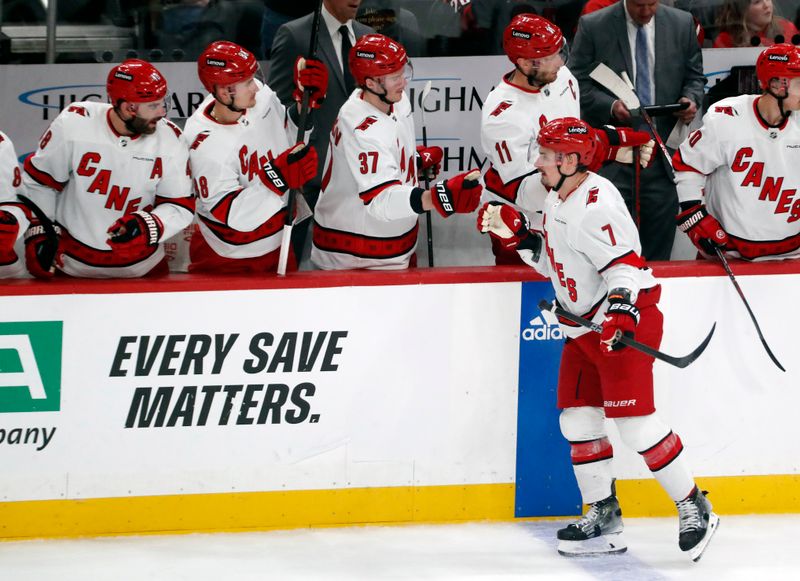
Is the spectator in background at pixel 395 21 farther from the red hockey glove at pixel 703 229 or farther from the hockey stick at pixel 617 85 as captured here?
the red hockey glove at pixel 703 229

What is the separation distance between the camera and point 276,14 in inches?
224

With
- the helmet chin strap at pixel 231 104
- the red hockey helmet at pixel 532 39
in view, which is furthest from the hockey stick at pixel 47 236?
the red hockey helmet at pixel 532 39

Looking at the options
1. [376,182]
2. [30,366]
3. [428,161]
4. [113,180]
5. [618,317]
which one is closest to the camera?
[618,317]

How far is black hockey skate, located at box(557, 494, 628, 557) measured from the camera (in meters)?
4.10

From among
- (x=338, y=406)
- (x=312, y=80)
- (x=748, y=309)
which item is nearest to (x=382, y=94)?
(x=312, y=80)

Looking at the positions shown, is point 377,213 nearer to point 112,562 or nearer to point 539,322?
point 539,322

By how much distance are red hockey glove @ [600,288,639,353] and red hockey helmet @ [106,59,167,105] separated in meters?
1.52

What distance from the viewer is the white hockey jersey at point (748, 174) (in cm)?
450

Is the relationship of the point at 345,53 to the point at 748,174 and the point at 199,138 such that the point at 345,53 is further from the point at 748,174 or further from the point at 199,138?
the point at 748,174

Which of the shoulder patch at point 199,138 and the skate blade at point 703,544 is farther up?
the shoulder patch at point 199,138

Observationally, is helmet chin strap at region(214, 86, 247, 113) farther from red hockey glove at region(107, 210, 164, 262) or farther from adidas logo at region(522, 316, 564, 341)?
adidas logo at region(522, 316, 564, 341)

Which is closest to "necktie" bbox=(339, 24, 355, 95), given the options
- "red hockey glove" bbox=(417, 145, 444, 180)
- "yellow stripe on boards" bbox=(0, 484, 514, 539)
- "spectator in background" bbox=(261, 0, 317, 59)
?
"red hockey glove" bbox=(417, 145, 444, 180)

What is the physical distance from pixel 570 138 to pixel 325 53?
4.93 ft

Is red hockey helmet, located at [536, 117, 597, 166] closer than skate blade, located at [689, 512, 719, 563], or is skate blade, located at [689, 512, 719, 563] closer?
red hockey helmet, located at [536, 117, 597, 166]
